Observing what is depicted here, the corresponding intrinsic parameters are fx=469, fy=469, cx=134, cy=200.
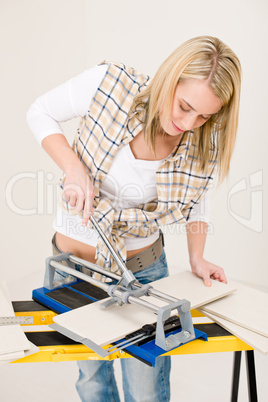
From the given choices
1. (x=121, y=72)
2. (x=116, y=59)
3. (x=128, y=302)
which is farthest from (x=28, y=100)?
(x=128, y=302)

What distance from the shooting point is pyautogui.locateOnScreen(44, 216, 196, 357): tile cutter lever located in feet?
3.75

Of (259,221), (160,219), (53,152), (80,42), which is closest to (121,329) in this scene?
(160,219)

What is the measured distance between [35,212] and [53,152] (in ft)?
7.47

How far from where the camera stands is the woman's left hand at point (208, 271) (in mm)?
1545

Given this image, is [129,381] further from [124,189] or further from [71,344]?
[124,189]

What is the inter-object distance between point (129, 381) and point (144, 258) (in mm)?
412

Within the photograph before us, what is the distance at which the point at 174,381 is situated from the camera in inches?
95.0


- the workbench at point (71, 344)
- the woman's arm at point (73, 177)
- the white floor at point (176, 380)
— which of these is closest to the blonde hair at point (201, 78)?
the woman's arm at point (73, 177)

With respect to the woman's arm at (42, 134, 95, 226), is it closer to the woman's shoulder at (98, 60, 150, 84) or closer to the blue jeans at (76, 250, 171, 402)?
the woman's shoulder at (98, 60, 150, 84)

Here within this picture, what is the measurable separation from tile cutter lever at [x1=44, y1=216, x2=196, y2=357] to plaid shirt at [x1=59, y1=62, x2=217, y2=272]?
0.40 feet

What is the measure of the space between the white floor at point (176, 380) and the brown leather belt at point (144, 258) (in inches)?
37.2

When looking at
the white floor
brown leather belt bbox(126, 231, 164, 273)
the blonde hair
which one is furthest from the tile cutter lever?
the white floor

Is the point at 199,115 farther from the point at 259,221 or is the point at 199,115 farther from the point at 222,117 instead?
the point at 259,221

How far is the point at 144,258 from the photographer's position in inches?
65.8
